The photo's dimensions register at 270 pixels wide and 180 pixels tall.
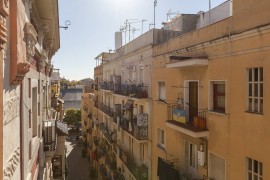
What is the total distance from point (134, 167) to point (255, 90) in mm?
12136

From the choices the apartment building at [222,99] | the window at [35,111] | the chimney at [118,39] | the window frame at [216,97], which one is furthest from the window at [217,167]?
the chimney at [118,39]

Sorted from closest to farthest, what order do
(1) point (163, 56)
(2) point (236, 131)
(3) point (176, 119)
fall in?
(2) point (236, 131) < (3) point (176, 119) < (1) point (163, 56)

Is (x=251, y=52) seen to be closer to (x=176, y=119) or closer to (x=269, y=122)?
(x=269, y=122)

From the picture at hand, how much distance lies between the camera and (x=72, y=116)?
6512 centimetres

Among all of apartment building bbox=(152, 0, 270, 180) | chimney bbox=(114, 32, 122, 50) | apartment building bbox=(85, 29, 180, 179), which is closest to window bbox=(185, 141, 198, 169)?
apartment building bbox=(152, 0, 270, 180)

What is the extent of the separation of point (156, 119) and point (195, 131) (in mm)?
5707

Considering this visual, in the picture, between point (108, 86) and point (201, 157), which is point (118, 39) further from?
point (201, 157)

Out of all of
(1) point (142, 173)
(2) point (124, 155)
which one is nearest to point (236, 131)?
(1) point (142, 173)

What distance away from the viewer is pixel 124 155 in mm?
21250

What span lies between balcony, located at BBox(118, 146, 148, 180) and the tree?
44.4 m

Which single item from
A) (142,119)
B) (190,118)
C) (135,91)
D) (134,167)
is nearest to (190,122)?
(190,118)

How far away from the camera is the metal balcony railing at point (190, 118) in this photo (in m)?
11.2

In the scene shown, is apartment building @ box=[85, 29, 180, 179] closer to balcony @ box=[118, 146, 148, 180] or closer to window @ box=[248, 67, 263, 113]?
balcony @ box=[118, 146, 148, 180]

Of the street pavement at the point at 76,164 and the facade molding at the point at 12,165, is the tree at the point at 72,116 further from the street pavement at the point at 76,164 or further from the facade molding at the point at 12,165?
the facade molding at the point at 12,165
